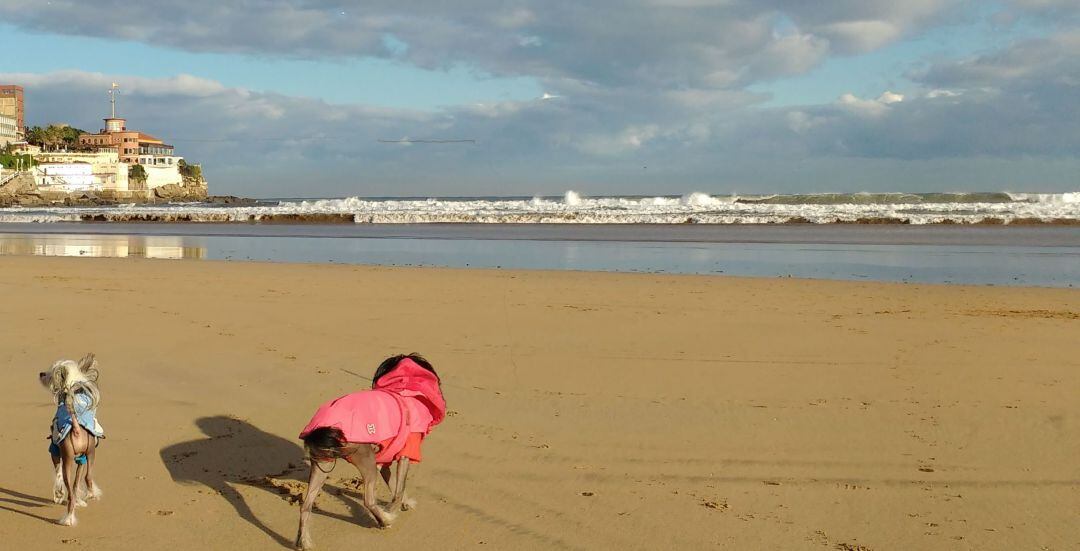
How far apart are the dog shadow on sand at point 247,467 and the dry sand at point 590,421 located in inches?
0.8

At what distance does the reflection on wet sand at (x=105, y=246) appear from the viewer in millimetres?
20828

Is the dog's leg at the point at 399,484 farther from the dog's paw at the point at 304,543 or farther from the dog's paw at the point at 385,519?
the dog's paw at the point at 304,543

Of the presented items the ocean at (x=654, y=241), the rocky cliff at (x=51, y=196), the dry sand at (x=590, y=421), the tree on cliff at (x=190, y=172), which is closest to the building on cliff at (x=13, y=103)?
the tree on cliff at (x=190, y=172)

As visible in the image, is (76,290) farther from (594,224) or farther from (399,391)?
(594,224)

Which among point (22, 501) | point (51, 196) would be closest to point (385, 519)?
point (22, 501)

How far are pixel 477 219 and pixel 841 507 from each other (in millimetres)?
36884

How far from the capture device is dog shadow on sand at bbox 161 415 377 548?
4477 mm

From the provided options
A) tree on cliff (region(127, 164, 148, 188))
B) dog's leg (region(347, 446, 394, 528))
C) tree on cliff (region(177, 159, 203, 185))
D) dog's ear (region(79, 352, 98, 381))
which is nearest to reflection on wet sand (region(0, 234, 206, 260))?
dog's ear (region(79, 352, 98, 381))

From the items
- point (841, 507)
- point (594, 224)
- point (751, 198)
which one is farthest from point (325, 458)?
point (751, 198)

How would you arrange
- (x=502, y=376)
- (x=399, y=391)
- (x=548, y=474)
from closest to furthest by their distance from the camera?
1. (x=399, y=391)
2. (x=548, y=474)
3. (x=502, y=376)

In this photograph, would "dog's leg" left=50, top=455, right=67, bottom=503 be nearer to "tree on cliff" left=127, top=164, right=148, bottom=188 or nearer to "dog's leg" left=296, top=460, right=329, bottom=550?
"dog's leg" left=296, top=460, right=329, bottom=550

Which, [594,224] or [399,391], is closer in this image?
[399,391]

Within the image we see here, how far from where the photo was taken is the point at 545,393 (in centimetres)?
667

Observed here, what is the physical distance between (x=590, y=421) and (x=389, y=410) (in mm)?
2158
